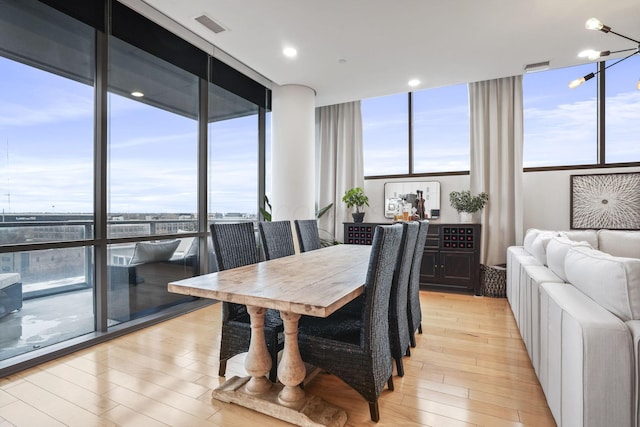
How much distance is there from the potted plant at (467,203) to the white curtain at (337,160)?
146cm

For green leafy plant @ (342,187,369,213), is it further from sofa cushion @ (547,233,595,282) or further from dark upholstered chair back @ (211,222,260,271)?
sofa cushion @ (547,233,595,282)

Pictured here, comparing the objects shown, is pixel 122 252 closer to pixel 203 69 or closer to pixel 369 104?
pixel 203 69

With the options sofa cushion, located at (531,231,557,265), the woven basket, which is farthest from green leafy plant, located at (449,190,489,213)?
sofa cushion, located at (531,231,557,265)

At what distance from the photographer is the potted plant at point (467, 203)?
4.32 meters

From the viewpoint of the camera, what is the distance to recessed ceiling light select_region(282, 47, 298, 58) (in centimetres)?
345

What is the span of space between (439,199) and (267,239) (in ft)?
9.96

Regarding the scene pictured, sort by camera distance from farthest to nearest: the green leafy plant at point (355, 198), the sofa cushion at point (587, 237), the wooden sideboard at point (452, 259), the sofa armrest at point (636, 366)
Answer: the green leafy plant at point (355, 198) → the wooden sideboard at point (452, 259) → the sofa cushion at point (587, 237) → the sofa armrest at point (636, 366)

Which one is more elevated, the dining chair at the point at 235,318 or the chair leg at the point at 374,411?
the dining chair at the point at 235,318

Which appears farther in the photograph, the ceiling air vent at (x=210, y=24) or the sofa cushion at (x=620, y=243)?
the sofa cushion at (x=620, y=243)

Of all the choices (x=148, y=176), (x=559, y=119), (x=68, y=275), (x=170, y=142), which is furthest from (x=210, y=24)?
(x=559, y=119)

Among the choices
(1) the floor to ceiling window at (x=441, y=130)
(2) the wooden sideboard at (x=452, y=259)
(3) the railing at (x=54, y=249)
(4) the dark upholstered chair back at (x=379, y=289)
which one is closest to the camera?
(4) the dark upholstered chair back at (x=379, y=289)

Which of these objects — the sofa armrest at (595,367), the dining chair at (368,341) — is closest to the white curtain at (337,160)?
the dining chair at (368,341)

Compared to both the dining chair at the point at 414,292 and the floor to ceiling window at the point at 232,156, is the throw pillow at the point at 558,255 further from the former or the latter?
the floor to ceiling window at the point at 232,156

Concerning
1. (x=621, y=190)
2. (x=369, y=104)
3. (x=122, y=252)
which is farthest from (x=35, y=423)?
(x=621, y=190)
